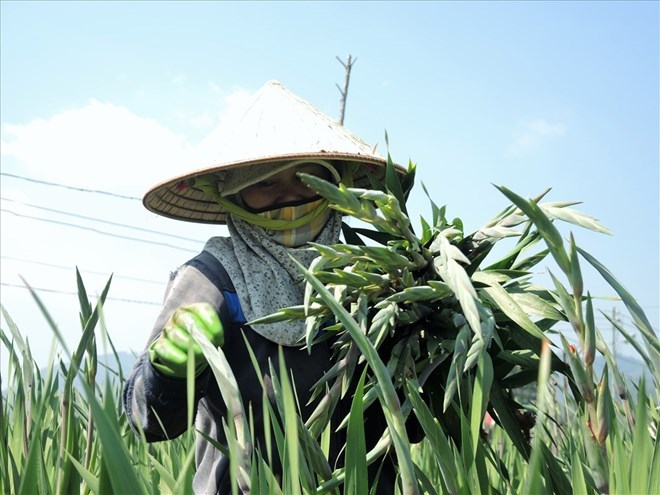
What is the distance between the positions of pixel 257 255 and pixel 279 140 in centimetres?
19

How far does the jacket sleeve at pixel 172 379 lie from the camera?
856mm

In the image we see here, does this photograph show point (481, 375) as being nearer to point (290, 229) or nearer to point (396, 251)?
point (396, 251)

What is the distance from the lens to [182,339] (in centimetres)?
75

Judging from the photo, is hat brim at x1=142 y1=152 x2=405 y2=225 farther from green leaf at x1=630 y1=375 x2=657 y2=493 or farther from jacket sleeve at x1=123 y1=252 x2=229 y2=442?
green leaf at x1=630 y1=375 x2=657 y2=493

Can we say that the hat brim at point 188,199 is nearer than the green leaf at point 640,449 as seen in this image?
No

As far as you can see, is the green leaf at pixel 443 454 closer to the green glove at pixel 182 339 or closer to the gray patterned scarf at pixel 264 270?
the green glove at pixel 182 339

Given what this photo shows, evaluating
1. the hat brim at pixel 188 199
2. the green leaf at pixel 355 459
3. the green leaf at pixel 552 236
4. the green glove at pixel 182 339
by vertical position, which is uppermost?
the hat brim at pixel 188 199

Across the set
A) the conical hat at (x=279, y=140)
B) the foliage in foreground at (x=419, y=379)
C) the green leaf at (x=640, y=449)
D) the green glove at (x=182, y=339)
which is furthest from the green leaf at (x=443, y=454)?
the conical hat at (x=279, y=140)

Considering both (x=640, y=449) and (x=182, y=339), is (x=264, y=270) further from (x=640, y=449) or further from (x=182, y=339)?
(x=640, y=449)

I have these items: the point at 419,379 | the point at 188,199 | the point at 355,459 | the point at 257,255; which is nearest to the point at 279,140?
the point at 257,255

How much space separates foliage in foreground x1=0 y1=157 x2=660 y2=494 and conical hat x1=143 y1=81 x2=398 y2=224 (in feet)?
0.45

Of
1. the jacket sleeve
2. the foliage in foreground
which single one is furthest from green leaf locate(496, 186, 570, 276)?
the jacket sleeve

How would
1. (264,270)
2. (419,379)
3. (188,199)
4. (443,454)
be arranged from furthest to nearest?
1. (188,199)
2. (264,270)
3. (419,379)
4. (443,454)

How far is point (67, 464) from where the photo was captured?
52cm
